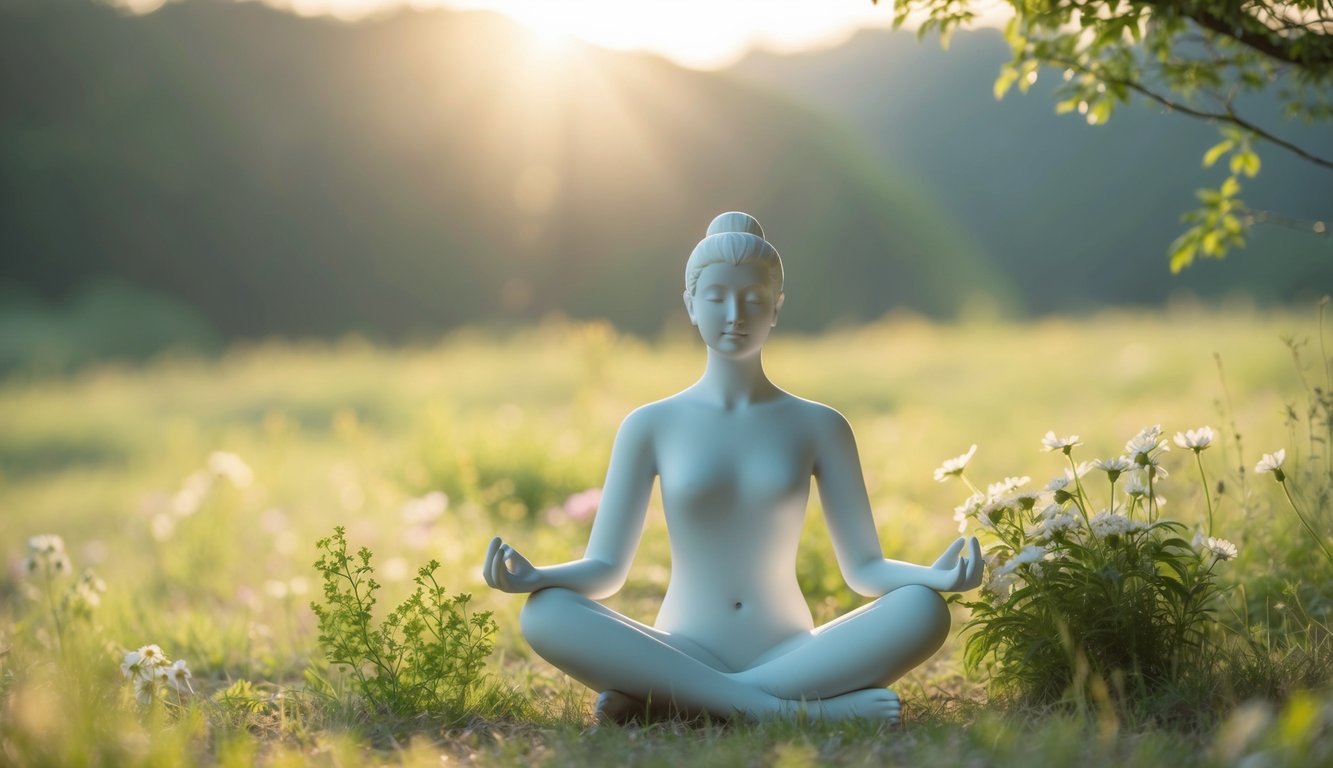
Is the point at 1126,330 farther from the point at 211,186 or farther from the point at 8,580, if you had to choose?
the point at 211,186

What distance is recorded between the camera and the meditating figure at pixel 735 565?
2676 millimetres

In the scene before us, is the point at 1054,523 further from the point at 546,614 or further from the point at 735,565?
the point at 546,614

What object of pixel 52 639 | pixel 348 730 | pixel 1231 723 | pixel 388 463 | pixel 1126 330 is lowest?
pixel 1231 723

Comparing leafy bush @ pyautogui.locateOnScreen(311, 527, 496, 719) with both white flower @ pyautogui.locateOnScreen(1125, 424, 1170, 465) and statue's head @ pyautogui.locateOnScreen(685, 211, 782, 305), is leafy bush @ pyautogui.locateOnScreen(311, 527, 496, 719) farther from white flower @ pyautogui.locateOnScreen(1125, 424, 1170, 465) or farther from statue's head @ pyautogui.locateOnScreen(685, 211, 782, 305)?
white flower @ pyautogui.locateOnScreen(1125, 424, 1170, 465)

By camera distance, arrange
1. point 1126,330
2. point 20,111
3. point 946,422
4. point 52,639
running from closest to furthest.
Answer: point 52,639 < point 946,422 < point 1126,330 < point 20,111

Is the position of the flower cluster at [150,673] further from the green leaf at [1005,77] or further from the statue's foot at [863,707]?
the green leaf at [1005,77]

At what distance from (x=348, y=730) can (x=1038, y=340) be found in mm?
11220

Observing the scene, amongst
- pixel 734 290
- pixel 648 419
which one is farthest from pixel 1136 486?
pixel 648 419

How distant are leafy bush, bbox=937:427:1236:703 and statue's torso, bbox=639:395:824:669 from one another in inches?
17.9

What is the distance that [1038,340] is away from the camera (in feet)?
41.2

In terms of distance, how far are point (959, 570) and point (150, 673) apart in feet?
6.73

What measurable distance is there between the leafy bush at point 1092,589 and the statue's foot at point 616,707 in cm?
89

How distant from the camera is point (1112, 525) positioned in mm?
2732

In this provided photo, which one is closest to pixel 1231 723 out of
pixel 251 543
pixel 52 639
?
pixel 52 639
